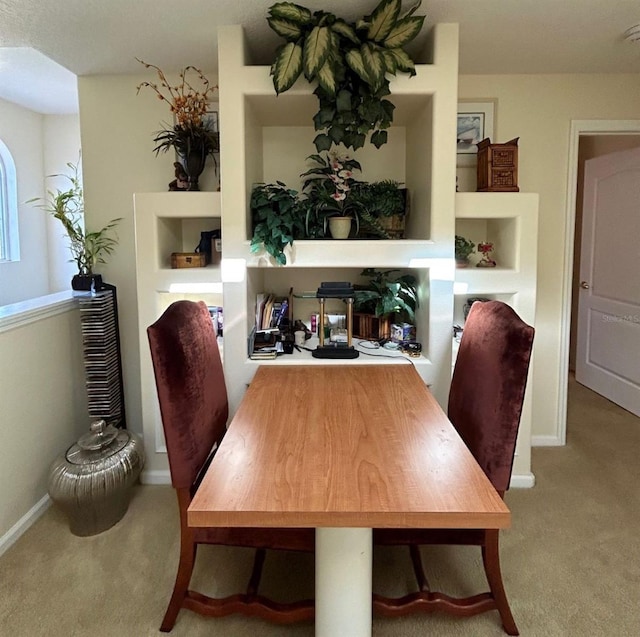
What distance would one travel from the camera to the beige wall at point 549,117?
313 cm

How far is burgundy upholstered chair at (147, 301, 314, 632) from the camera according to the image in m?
1.66

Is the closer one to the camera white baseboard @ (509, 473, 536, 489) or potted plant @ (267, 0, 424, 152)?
potted plant @ (267, 0, 424, 152)

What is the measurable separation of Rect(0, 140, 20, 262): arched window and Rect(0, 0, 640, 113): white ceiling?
2.82 metres

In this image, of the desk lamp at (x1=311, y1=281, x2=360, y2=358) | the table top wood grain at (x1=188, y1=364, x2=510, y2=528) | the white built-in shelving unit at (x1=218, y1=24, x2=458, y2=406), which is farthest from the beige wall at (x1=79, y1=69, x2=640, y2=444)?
the table top wood grain at (x1=188, y1=364, x2=510, y2=528)

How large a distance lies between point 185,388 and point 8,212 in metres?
4.67

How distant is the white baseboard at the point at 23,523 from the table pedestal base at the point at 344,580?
164 cm

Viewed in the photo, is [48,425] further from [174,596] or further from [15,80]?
[15,80]

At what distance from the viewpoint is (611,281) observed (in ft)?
13.6

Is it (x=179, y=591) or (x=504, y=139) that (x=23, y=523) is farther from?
(x=504, y=139)

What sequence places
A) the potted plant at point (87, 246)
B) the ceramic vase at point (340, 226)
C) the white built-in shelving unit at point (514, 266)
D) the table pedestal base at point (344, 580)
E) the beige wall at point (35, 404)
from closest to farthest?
the table pedestal base at point (344, 580) → the beige wall at point (35, 404) → the ceramic vase at point (340, 226) → the white built-in shelving unit at point (514, 266) → the potted plant at point (87, 246)

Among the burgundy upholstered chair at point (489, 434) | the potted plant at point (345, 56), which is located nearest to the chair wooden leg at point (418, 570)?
the burgundy upholstered chair at point (489, 434)

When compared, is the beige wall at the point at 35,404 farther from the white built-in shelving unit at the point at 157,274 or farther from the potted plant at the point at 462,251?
the potted plant at the point at 462,251

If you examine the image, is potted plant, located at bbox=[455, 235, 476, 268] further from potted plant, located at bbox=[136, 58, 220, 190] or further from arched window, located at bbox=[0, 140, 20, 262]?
arched window, located at bbox=[0, 140, 20, 262]

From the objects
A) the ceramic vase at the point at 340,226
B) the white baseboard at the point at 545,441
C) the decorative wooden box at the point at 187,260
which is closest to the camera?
the ceramic vase at the point at 340,226
